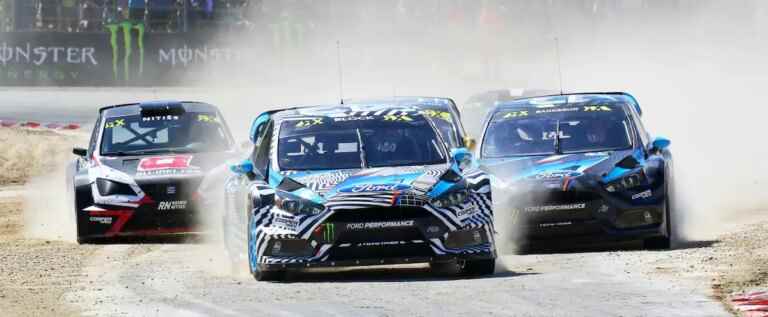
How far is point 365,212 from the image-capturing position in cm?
1222

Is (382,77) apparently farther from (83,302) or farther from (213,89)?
(83,302)

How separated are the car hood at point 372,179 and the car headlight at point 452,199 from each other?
121 mm

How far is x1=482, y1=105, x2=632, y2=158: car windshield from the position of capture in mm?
15617

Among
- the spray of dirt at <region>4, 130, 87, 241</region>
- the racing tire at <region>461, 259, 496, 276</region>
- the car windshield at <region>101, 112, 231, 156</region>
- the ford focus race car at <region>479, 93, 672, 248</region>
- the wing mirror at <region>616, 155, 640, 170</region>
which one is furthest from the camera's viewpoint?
the spray of dirt at <region>4, 130, 87, 241</region>

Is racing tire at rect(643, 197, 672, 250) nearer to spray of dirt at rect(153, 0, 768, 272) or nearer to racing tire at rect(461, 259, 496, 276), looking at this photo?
racing tire at rect(461, 259, 496, 276)

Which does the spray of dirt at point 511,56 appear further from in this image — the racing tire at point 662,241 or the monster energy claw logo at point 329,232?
the monster energy claw logo at point 329,232

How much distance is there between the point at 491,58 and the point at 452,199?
4207 cm

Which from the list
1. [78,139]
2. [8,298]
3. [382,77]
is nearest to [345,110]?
[8,298]

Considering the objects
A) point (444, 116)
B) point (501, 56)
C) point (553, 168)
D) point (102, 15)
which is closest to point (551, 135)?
point (553, 168)

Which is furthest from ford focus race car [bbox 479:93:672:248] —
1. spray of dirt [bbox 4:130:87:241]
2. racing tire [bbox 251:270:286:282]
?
spray of dirt [bbox 4:130:87:241]

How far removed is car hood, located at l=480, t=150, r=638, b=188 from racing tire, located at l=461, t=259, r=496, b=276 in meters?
2.20

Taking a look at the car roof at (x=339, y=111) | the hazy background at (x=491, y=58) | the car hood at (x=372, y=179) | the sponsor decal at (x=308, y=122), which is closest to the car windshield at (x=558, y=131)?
the car roof at (x=339, y=111)

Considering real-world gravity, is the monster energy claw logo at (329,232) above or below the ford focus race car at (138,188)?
above

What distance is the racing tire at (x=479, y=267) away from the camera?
12.5m
